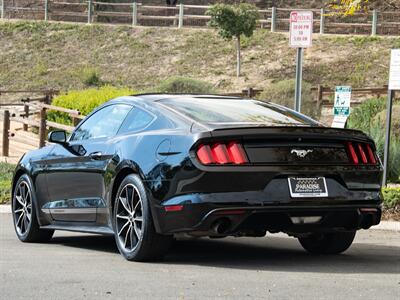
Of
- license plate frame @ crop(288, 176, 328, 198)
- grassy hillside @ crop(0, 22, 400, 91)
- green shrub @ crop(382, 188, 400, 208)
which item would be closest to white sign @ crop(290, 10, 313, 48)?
green shrub @ crop(382, 188, 400, 208)

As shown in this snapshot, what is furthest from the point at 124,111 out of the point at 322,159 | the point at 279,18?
the point at 279,18

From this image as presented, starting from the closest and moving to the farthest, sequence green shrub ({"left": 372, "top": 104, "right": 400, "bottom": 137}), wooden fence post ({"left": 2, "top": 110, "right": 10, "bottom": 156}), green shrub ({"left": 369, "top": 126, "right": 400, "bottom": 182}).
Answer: green shrub ({"left": 369, "top": 126, "right": 400, "bottom": 182})
green shrub ({"left": 372, "top": 104, "right": 400, "bottom": 137})
wooden fence post ({"left": 2, "top": 110, "right": 10, "bottom": 156})

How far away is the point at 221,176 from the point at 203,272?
0.77 m

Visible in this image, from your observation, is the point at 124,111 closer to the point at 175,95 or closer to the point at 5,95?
the point at 175,95

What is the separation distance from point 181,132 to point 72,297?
2100mm

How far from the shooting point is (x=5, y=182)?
17594 mm

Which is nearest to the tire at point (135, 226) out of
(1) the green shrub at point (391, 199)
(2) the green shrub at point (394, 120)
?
(1) the green shrub at point (391, 199)

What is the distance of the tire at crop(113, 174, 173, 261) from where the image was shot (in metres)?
9.20

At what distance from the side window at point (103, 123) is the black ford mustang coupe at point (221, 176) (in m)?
0.04

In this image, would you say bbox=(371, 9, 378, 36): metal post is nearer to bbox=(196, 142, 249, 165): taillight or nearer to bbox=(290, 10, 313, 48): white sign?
bbox=(290, 10, 313, 48): white sign

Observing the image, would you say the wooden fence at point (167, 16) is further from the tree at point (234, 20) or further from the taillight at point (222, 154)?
the taillight at point (222, 154)

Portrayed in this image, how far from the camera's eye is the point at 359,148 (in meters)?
9.53

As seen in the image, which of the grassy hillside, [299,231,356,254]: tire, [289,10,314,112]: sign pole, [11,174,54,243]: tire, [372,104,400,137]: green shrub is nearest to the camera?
[299,231,356,254]: tire

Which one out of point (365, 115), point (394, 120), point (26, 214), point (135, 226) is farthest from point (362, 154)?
point (365, 115)
